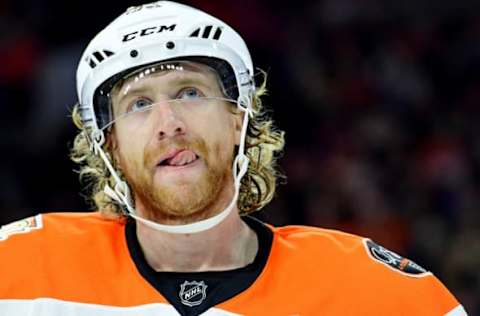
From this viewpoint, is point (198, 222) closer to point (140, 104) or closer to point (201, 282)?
point (201, 282)

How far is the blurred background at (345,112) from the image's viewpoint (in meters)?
5.30

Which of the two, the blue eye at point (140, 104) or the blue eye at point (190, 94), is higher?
the blue eye at point (190, 94)

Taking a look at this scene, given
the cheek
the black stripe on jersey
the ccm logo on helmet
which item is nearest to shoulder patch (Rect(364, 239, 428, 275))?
the black stripe on jersey

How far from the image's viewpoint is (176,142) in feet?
8.73

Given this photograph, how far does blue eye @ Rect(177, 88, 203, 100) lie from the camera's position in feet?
8.97

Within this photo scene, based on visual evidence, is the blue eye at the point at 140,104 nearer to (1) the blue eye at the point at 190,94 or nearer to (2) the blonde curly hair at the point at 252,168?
(1) the blue eye at the point at 190,94

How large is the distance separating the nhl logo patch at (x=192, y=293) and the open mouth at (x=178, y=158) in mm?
285

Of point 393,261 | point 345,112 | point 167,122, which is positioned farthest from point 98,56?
point 345,112

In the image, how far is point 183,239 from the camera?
2791 millimetres

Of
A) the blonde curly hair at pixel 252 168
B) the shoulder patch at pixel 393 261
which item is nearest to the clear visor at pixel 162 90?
the blonde curly hair at pixel 252 168

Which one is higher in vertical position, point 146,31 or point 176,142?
point 146,31

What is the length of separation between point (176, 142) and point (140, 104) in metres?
0.16

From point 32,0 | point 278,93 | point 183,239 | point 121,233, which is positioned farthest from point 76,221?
point 32,0

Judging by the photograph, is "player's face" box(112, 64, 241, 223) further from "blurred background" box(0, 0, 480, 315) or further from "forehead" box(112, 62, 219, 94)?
"blurred background" box(0, 0, 480, 315)
